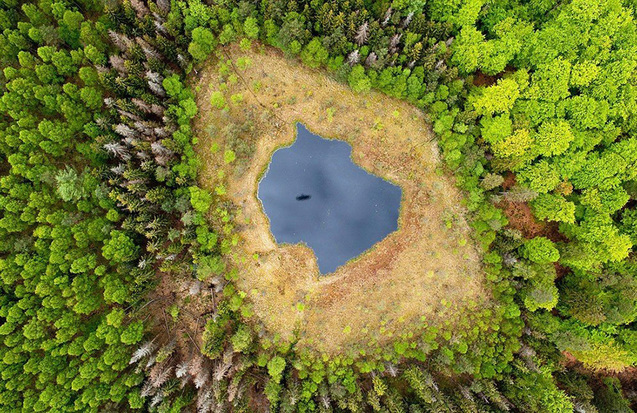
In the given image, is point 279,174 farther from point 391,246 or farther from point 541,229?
point 541,229

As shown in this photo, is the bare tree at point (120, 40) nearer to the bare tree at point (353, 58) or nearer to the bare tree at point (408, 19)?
the bare tree at point (353, 58)

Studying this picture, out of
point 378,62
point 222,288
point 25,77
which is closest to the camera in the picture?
point 25,77

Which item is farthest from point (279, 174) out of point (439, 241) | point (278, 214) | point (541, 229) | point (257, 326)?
point (541, 229)

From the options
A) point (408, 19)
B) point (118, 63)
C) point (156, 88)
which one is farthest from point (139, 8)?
point (408, 19)

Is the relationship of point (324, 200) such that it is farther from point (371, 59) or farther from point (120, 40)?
point (120, 40)


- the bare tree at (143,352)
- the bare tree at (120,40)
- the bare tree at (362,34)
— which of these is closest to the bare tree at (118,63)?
the bare tree at (120,40)

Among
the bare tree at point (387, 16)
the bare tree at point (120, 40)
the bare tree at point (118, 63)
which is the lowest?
the bare tree at point (118, 63)

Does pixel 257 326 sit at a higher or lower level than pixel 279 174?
lower
